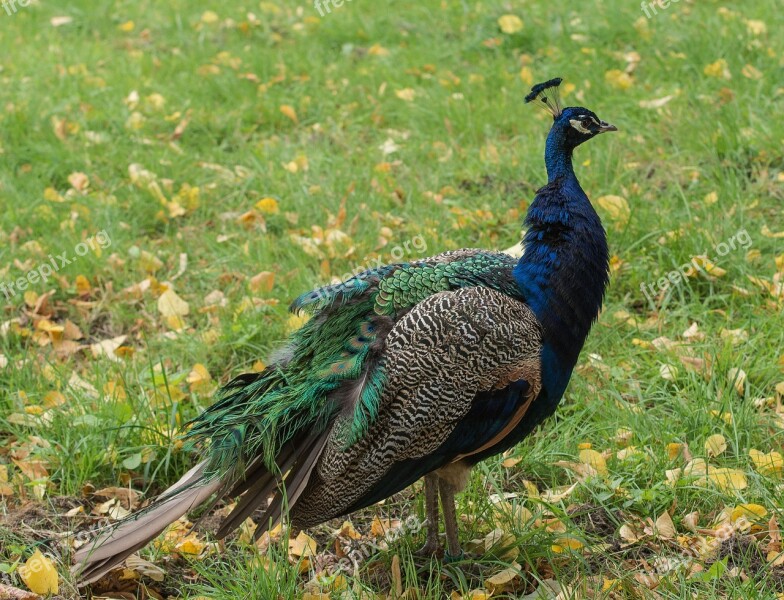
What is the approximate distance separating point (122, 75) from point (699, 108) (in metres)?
4.21

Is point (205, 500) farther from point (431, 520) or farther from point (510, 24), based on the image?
point (510, 24)

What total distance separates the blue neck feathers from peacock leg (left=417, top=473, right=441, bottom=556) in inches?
25.6

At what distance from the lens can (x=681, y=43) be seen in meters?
6.85

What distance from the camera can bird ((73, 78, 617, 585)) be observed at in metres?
3.14

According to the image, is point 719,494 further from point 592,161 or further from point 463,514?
point 592,161

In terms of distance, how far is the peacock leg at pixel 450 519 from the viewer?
3.38 m

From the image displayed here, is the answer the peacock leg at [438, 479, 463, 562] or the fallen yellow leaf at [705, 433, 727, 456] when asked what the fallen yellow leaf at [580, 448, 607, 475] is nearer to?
the fallen yellow leaf at [705, 433, 727, 456]

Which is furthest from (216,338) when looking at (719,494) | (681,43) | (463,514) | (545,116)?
(681,43)

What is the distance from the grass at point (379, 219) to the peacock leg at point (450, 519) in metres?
0.08

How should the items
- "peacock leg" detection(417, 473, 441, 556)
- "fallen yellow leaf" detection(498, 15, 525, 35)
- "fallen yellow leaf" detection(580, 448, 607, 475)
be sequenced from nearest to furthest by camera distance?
"peacock leg" detection(417, 473, 441, 556), "fallen yellow leaf" detection(580, 448, 607, 475), "fallen yellow leaf" detection(498, 15, 525, 35)

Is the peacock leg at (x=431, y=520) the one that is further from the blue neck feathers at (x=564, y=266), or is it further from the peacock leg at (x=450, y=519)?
the blue neck feathers at (x=564, y=266)

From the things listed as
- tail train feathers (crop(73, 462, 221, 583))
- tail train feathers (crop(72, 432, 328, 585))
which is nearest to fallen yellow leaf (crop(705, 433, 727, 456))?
tail train feathers (crop(72, 432, 328, 585))

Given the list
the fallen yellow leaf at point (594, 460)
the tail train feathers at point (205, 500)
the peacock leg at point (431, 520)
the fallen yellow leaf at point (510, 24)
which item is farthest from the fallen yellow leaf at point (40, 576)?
the fallen yellow leaf at point (510, 24)

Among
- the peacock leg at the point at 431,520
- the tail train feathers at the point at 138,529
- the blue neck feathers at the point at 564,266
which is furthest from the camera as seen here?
the peacock leg at the point at 431,520
